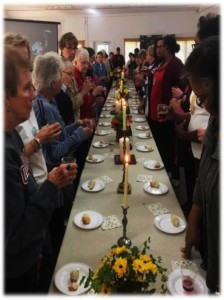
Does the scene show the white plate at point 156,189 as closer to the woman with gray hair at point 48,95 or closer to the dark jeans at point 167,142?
the woman with gray hair at point 48,95

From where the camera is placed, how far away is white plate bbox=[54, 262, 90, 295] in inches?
38.2

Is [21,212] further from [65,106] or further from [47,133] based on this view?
[65,106]

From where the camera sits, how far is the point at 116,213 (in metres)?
1.46

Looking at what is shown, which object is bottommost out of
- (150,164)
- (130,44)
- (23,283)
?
(23,283)

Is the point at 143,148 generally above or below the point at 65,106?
below

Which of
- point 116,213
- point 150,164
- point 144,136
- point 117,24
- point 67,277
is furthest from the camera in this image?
point 117,24

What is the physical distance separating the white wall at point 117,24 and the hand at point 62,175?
10.8m

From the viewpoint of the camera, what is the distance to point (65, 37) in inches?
110

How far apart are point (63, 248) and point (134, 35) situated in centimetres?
1124

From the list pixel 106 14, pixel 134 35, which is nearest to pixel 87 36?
pixel 106 14

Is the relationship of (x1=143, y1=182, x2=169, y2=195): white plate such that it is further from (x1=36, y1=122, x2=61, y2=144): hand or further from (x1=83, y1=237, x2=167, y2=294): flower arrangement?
(x1=83, y1=237, x2=167, y2=294): flower arrangement

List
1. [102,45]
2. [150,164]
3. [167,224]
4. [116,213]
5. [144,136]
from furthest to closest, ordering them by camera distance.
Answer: [102,45] < [144,136] < [150,164] < [116,213] < [167,224]

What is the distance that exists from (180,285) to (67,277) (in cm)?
40

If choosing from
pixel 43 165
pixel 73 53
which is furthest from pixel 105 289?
pixel 73 53
